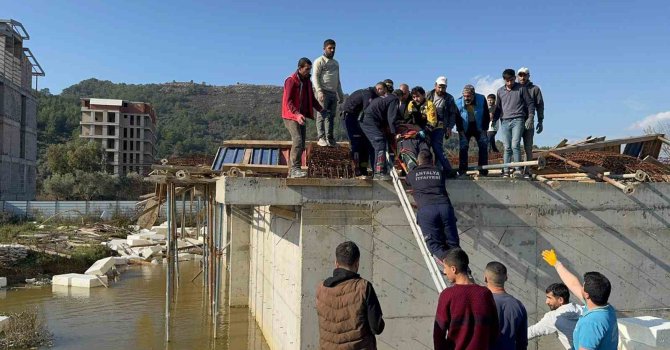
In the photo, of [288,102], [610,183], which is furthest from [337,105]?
[610,183]

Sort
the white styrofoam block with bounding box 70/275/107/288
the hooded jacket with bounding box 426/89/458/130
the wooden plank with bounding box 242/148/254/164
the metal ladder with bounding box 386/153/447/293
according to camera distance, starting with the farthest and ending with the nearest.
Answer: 1. the white styrofoam block with bounding box 70/275/107/288
2. the wooden plank with bounding box 242/148/254/164
3. the hooded jacket with bounding box 426/89/458/130
4. the metal ladder with bounding box 386/153/447/293

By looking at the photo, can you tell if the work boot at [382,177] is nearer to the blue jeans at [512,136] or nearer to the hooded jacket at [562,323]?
the blue jeans at [512,136]

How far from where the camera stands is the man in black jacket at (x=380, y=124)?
7352mm

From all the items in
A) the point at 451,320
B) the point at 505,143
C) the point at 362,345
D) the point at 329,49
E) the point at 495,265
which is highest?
the point at 329,49

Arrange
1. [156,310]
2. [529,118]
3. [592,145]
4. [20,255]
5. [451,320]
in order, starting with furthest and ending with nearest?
1. [20,255]
2. [156,310]
3. [592,145]
4. [529,118]
5. [451,320]

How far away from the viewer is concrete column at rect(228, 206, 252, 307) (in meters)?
14.8

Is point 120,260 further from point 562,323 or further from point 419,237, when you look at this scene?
point 562,323

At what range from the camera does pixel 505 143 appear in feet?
29.4

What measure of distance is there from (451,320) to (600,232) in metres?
5.29

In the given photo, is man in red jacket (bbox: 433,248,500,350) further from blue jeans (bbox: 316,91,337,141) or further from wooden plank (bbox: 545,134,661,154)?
wooden plank (bbox: 545,134,661,154)

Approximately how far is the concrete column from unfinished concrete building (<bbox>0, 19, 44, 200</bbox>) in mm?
31316

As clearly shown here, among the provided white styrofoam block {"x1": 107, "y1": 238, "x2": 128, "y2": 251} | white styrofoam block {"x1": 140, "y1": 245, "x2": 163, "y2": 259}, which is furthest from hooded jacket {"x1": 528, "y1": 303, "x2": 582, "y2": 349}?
white styrofoam block {"x1": 107, "y1": 238, "x2": 128, "y2": 251}

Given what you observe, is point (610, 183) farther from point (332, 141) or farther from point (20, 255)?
point (20, 255)

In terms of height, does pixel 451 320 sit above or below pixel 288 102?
below
